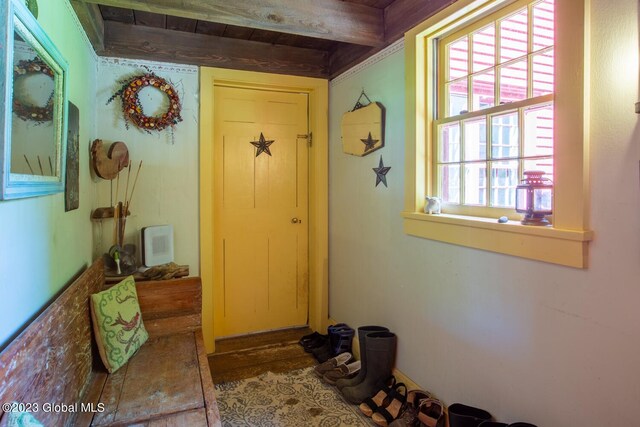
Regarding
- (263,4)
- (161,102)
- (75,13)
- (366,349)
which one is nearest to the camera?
(75,13)

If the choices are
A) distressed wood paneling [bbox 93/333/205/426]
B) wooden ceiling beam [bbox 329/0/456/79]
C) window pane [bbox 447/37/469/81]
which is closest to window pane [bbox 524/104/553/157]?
window pane [bbox 447/37/469/81]

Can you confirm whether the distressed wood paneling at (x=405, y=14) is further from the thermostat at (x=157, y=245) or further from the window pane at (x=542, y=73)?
the thermostat at (x=157, y=245)

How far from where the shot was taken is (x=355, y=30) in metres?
2.35

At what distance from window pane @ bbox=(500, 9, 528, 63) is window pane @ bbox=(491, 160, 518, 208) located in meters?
0.48

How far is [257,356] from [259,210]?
1.16 metres

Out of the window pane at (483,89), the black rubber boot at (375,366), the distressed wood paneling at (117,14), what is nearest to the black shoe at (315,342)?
the black rubber boot at (375,366)

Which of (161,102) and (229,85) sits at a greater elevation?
(229,85)

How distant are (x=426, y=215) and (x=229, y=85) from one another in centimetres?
193

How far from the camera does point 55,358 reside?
4.25 ft

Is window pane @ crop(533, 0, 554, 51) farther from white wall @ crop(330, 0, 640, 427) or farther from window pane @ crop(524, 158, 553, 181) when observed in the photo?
window pane @ crop(524, 158, 553, 181)

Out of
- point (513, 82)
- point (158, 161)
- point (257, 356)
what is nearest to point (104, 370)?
point (257, 356)

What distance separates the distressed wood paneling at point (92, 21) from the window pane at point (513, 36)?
2036 millimetres

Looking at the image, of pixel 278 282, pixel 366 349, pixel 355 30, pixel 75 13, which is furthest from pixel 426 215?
pixel 75 13

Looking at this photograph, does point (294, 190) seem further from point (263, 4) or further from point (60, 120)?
point (60, 120)
